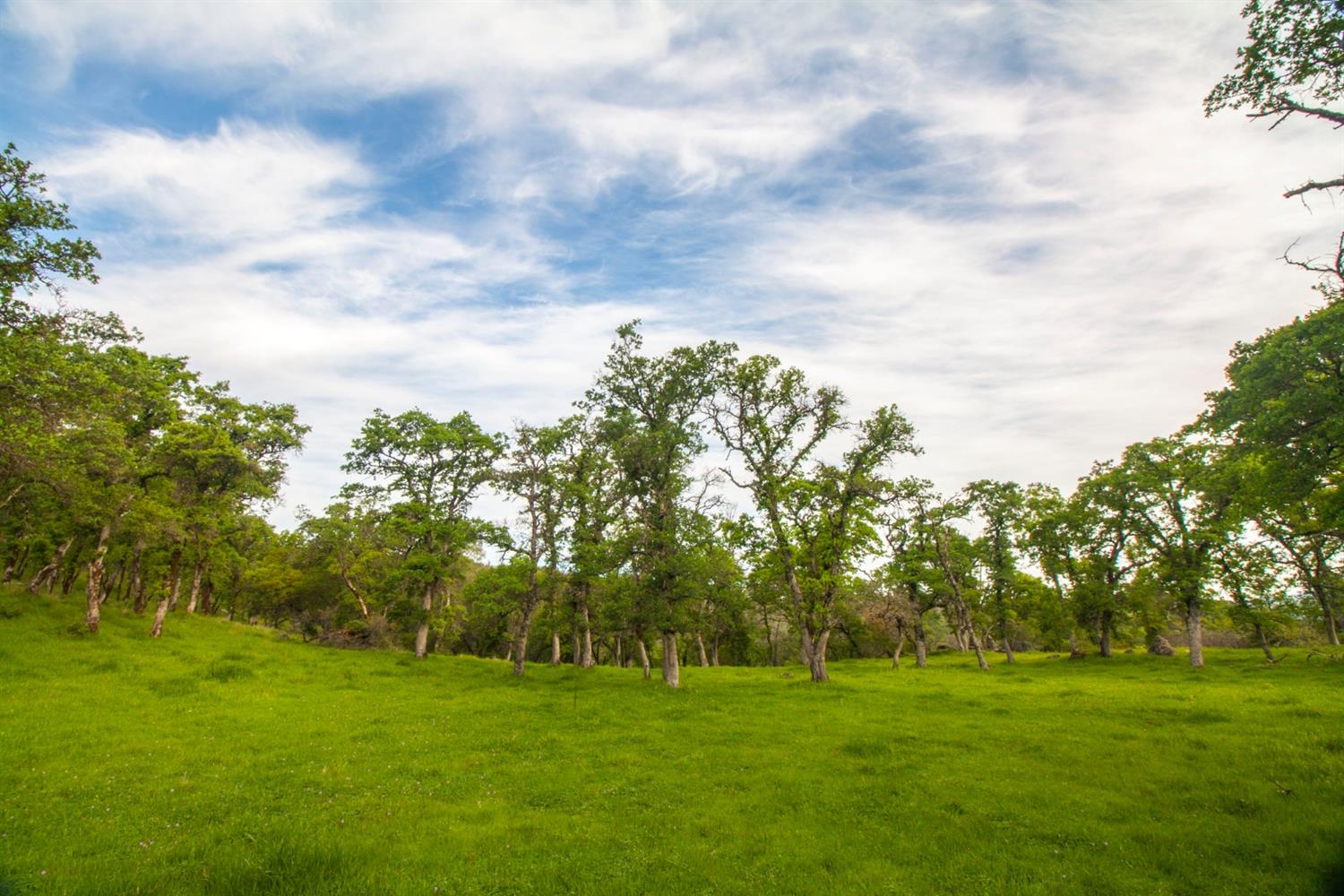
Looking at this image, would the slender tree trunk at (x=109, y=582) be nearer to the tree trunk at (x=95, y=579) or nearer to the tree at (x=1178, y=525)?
the tree trunk at (x=95, y=579)

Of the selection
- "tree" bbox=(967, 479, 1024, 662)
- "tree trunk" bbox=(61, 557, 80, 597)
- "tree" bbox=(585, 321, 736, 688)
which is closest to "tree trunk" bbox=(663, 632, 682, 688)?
"tree" bbox=(585, 321, 736, 688)

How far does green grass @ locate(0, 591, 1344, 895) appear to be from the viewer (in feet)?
30.7

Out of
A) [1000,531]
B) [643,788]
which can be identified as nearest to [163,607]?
[643,788]

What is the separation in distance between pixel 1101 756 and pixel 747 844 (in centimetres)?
1246

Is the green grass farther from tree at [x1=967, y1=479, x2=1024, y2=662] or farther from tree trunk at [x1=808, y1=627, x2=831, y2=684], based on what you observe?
tree at [x1=967, y1=479, x2=1024, y2=662]

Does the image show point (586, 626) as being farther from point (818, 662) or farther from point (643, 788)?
point (643, 788)

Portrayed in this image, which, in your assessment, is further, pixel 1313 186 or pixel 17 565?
pixel 17 565

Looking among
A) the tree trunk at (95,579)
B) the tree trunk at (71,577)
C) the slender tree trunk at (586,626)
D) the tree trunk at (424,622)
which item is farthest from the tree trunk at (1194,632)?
the tree trunk at (71,577)

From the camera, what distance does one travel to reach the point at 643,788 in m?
14.8

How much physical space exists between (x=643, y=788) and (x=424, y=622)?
32.2 meters

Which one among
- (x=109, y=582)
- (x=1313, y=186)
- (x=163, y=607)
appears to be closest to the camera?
(x=1313, y=186)

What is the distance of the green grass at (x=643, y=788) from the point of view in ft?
30.7

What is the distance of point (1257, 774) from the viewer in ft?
45.5

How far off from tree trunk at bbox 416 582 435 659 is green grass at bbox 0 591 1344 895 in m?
13.0
